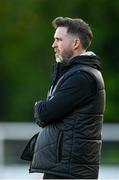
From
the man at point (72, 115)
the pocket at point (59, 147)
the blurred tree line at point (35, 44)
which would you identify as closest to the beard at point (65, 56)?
the man at point (72, 115)

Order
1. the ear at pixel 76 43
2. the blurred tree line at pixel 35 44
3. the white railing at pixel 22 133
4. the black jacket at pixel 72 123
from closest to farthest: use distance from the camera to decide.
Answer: the black jacket at pixel 72 123, the ear at pixel 76 43, the white railing at pixel 22 133, the blurred tree line at pixel 35 44

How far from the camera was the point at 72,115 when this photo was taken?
7227 millimetres

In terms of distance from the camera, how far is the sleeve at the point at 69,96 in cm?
725

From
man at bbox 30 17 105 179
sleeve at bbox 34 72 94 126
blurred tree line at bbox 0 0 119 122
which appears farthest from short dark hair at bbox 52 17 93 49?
blurred tree line at bbox 0 0 119 122

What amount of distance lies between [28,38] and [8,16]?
68 cm

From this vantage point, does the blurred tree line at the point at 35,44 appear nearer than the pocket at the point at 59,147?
No

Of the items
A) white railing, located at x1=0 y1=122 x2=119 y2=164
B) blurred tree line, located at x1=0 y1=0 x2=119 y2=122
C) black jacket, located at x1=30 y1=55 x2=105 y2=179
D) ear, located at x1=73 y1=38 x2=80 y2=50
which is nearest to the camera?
black jacket, located at x1=30 y1=55 x2=105 y2=179

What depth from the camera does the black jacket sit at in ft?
23.5

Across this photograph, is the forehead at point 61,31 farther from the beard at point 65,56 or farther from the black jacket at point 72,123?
the black jacket at point 72,123

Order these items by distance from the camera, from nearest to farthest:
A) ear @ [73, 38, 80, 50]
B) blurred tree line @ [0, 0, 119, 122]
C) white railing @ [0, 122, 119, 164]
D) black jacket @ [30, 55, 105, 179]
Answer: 1. black jacket @ [30, 55, 105, 179]
2. ear @ [73, 38, 80, 50]
3. white railing @ [0, 122, 119, 164]
4. blurred tree line @ [0, 0, 119, 122]

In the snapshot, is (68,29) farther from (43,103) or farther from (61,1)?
(61,1)

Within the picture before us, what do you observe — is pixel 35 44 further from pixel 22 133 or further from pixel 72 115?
pixel 72 115

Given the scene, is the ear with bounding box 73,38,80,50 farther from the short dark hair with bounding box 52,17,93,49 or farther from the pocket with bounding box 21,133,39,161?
the pocket with bounding box 21,133,39,161

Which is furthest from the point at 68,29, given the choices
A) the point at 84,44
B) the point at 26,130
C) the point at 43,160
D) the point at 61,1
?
the point at 61,1
